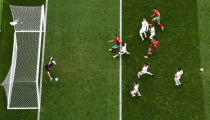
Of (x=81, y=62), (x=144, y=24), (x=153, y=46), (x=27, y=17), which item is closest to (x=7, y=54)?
(x=27, y=17)

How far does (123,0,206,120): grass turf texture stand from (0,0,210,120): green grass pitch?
6 centimetres

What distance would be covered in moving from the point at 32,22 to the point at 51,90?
175 inches

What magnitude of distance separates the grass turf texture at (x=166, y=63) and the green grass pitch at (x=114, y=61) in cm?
6

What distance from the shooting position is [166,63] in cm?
1852

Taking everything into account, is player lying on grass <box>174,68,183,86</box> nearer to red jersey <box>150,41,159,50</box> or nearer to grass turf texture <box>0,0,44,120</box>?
red jersey <box>150,41,159,50</box>

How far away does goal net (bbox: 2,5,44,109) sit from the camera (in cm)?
1645

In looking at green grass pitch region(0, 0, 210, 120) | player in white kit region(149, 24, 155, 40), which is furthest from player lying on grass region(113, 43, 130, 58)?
player in white kit region(149, 24, 155, 40)

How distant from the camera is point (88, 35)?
62.4 feet

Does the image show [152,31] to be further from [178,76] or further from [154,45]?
[178,76]

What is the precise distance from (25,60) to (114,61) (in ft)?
Result: 18.3

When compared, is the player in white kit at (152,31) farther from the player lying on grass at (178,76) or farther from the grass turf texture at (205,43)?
the grass turf texture at (205,43)

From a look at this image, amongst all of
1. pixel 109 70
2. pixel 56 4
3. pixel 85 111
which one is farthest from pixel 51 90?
pixel 56 4

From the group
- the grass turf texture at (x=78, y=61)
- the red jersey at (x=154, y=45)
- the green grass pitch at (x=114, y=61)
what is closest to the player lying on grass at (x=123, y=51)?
the green grass pitch at (x=114, y=61)

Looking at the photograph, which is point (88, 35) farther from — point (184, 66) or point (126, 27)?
point (184, 66)
